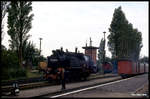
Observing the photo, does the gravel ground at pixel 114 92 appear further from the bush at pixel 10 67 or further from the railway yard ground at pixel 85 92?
the bush at pixel 10 67

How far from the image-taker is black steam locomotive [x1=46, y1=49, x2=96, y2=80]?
74.4 feet

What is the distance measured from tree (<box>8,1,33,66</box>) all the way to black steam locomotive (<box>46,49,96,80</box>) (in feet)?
46.0

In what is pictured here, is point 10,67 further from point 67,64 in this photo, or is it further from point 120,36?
point 120,36

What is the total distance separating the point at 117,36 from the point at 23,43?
936 inches

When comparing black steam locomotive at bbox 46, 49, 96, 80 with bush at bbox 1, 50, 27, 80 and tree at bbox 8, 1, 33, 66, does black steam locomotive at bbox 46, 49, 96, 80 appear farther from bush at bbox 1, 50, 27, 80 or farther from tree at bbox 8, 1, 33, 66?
tree at bbox 8, 1, 33, 66

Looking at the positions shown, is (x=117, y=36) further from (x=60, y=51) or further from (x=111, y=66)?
(x=60, y=51)

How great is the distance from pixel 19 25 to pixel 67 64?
16792 millimetres

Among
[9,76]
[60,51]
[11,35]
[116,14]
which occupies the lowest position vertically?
[9,76]

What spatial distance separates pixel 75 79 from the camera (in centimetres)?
2608

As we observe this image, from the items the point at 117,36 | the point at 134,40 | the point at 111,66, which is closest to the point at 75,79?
the point at 111,66

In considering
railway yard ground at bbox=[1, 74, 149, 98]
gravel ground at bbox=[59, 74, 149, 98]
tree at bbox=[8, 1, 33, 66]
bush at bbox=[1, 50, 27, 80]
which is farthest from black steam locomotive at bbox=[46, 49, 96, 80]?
tree at bbox=[8, 1, 33, 66]

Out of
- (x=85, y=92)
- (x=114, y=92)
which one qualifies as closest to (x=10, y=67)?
(x=85, y=92)

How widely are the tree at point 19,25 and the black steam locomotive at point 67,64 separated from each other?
46.0ft

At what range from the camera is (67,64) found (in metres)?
23.2
